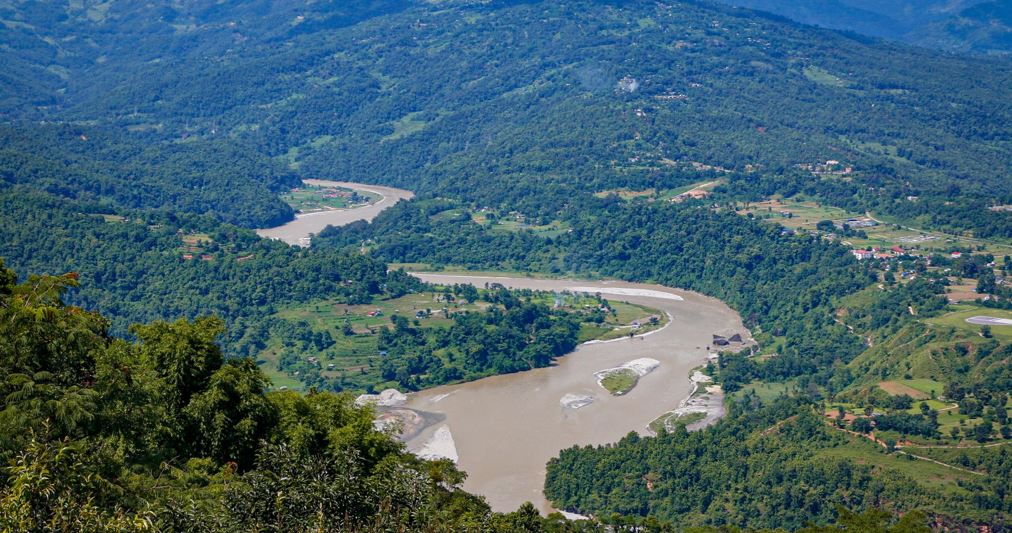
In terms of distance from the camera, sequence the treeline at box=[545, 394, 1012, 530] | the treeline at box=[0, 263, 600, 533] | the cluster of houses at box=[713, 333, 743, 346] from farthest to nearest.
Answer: the cluster of houses at box=[713, 333, 743, 346], the treeline at box=[545, 394, 1012, 530], the treeline at box=[0, 263, 600, 533]

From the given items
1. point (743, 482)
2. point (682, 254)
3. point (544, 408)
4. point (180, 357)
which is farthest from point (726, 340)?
point (180, 357)

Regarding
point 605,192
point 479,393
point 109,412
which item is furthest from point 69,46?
point 109,412

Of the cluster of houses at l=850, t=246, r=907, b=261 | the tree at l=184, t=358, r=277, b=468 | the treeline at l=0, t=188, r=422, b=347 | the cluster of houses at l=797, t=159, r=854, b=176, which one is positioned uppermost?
Result: the tree at l=184, t=358, r=277, b=468

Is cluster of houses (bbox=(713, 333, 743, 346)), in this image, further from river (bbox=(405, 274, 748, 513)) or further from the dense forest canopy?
the dense forest canopy

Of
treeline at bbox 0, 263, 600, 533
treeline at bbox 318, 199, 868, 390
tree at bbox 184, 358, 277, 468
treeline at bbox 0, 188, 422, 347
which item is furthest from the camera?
treeline at bbox 318, 199, 868, 390

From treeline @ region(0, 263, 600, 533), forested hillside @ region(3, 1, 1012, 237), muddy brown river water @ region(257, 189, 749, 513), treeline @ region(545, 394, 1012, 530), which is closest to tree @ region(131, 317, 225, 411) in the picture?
treeline @ region(0, 263, 600, 533)

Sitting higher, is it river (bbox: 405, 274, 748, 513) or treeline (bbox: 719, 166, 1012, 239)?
treeline (bbox: 719, 166, 1012, 239)

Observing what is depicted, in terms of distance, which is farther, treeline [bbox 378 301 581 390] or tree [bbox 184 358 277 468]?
treeline [bbox 378 301 581 390]
